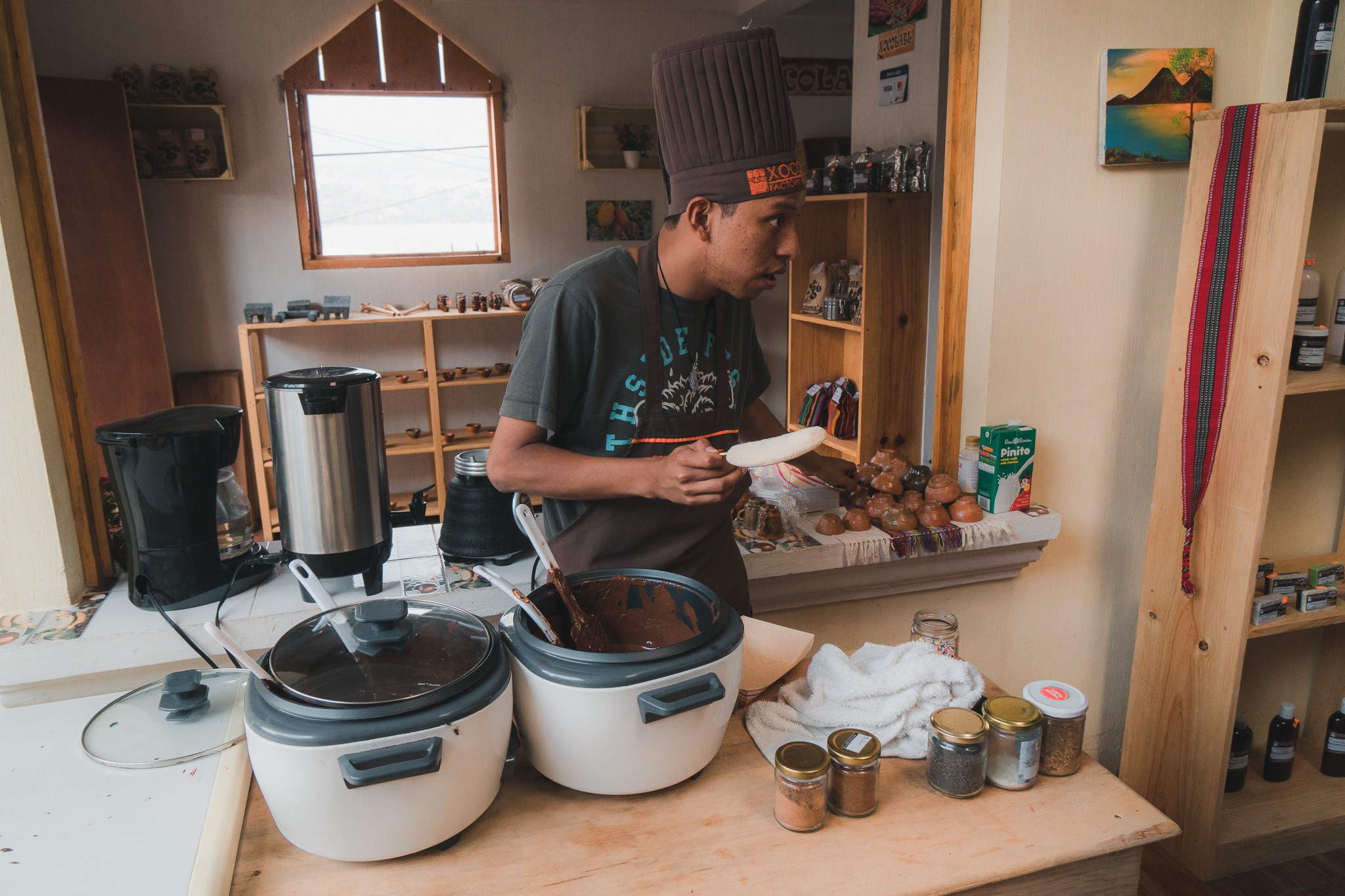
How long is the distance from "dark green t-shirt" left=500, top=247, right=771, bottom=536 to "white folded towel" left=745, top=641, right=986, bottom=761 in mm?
486

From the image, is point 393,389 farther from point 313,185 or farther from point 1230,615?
point 1230,615

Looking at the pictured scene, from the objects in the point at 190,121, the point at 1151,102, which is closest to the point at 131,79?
the point at 190,121

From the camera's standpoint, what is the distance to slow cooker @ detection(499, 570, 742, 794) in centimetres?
93

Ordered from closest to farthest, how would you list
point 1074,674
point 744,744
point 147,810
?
point 147,810
point 744,744
point 1074,674

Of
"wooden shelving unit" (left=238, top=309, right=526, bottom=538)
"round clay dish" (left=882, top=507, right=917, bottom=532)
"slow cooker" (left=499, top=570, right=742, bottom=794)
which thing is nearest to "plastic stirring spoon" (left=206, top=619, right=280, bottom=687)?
"slow cooker" (left=499, top=570, right=742, bottom=794)

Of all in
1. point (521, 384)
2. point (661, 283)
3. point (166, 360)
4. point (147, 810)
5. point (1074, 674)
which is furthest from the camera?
Result: point (166, 360)

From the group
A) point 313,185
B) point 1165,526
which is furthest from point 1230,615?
point 313,185

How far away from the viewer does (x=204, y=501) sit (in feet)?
5.11

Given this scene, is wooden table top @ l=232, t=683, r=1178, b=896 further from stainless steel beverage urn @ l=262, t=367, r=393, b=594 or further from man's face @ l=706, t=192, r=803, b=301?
man's face @ l=706, t=192, r=803, b=301

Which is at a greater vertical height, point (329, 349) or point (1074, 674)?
point (329, 349)

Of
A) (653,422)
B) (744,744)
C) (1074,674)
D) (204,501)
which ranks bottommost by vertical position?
(1074,674)

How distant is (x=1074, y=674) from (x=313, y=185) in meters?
4.17

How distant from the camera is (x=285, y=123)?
448 centimetres

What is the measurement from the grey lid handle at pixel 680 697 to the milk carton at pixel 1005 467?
1.28 metres
